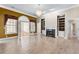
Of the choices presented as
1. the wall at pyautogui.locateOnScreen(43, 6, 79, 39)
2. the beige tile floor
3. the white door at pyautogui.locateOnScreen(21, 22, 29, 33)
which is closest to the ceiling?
the wall at pyautogui.locateOnScreen(43, 6, 79, 39)

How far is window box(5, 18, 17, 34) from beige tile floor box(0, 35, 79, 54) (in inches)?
5.4

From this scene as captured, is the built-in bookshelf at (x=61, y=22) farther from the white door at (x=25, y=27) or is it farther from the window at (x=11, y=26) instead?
the window at (x=11, y=26)

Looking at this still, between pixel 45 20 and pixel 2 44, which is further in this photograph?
pixel 45 20

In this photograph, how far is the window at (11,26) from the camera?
85.0 inches

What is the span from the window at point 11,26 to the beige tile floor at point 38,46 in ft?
0.45

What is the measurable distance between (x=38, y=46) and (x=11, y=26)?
22.7 inches

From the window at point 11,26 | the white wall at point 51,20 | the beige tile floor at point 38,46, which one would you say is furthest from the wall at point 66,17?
the window at point 11,26

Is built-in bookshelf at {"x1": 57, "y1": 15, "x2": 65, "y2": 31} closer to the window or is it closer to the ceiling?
the ceiling

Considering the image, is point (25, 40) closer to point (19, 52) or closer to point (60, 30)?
point (19, 52)

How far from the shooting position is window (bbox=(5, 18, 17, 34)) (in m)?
2.16
